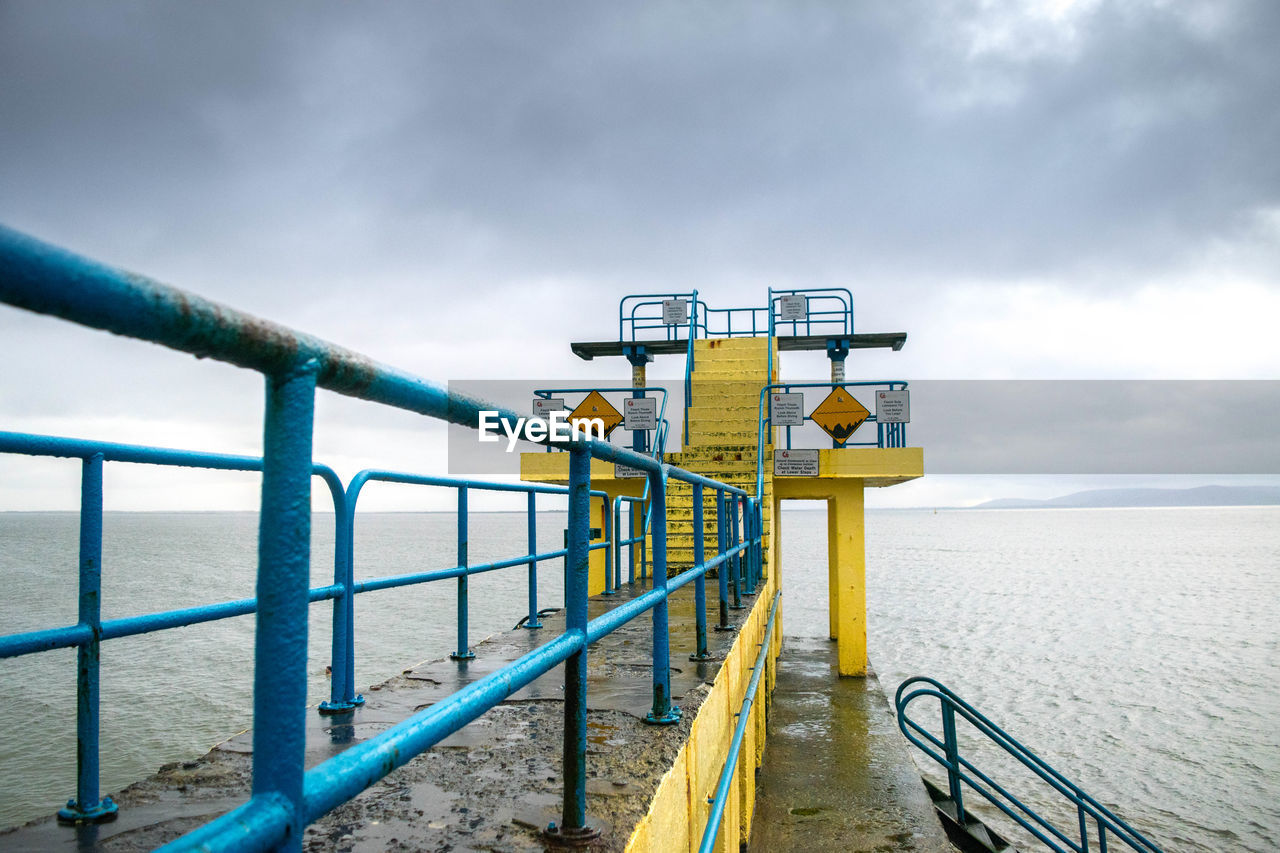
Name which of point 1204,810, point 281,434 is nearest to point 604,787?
point 281,434

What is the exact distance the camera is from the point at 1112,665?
66.4ft

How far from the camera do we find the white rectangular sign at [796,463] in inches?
417

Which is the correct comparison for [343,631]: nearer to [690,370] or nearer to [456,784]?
[456,784]

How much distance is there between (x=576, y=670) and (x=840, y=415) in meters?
9.66

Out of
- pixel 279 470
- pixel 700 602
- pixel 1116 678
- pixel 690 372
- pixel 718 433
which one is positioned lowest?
pixel 1116 678

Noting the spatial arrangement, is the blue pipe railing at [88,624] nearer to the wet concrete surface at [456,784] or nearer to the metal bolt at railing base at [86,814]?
the metal bolt at railing base at [86,814]

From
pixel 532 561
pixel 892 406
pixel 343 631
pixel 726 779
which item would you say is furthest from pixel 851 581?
pixel 343 631

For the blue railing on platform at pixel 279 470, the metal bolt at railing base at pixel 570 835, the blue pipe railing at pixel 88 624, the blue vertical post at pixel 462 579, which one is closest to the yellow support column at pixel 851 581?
the blue vertical post at pixel 462 579

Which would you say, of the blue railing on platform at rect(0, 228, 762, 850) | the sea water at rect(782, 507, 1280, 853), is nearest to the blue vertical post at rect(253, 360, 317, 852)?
the blue railing on platform at rect(0, 228, 762, 850)

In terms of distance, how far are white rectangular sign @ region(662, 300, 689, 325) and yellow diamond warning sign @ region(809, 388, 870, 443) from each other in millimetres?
4101

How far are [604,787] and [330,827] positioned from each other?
0.68 meters

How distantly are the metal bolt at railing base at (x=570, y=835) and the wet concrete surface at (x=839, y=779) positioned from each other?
4.52 metres

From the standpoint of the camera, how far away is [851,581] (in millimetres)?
11227

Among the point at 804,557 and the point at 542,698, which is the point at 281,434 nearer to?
the point at 542,698
